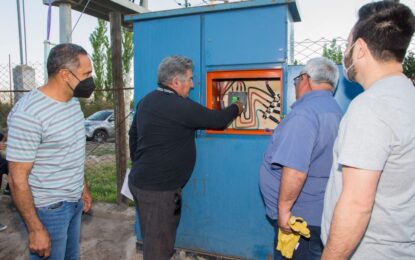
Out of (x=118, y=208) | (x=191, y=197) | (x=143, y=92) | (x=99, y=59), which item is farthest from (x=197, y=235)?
(x=99, y=59)

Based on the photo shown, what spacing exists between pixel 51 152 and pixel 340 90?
7.11 feet

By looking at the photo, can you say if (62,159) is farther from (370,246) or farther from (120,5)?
(120,5)

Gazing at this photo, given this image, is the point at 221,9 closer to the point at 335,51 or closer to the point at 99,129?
the point at 335,51

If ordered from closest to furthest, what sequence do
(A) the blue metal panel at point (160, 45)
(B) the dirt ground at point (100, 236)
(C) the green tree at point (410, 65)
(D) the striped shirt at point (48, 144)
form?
(D) the striped shirt at point (48, 144) → (A) the blue metal panel at point (160, 45) → (B) the dirt ground at point (100, 236) → (C) the green tree at point (410, 65)

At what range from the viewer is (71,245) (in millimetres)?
2201

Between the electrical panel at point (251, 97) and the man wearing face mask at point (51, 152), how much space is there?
114 cm

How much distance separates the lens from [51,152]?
1.84 m

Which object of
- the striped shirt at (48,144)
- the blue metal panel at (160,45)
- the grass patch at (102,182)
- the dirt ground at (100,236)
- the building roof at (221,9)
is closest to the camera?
the striped shirt at (48,144)

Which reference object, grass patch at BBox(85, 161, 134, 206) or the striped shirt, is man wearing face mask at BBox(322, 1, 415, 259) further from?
grass patch at BBox(85, 161, 134, 206)

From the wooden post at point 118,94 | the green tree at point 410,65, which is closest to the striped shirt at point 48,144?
the wooden post at point 118,94

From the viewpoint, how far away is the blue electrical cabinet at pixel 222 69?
2.63 metres

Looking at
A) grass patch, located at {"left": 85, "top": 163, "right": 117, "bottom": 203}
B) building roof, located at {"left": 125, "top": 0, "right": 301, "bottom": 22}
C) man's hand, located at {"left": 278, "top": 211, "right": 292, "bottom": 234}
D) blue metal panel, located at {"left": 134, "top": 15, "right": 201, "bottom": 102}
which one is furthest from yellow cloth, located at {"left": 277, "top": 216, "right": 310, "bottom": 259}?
grass patch, located at {"left": 85, "top": 163, "right": 117, "bottom": 203}

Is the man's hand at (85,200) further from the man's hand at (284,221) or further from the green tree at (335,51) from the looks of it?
the green tree at (335,51)

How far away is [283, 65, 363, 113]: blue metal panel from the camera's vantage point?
259 centimetres
